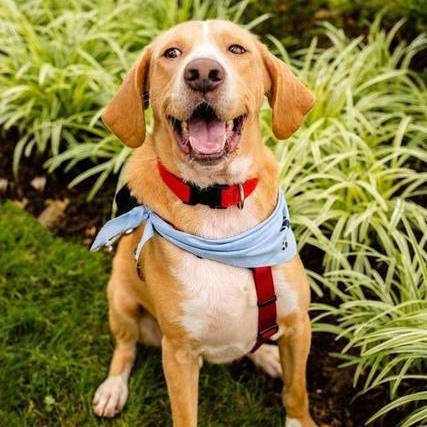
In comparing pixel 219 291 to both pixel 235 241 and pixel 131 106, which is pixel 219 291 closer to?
pixel 235 241

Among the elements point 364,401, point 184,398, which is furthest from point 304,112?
point 364,401

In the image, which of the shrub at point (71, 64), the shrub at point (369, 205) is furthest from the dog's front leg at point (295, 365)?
the shrub at point (71, 64)

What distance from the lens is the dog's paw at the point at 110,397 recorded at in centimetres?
363

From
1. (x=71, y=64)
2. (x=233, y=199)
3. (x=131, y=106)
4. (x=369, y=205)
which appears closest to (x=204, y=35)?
(x=131, y=106)

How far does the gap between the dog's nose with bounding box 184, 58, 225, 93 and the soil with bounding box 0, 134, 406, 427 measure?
1.61m

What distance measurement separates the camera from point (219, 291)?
2.85 metres

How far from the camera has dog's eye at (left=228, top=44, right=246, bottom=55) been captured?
2.77m

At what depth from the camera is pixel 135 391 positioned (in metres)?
3.76

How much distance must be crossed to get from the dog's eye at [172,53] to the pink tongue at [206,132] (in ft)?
0.89

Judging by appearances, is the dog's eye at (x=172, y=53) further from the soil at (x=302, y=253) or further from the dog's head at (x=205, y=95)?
the soil at (x=302, y=253)

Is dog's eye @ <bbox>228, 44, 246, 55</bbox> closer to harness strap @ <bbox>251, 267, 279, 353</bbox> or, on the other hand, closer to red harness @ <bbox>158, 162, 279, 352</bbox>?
red harness @ <bbox>158, 162, 279, 352</bbox>

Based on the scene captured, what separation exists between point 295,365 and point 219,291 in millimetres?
624

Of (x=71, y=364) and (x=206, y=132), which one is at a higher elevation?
(x=206, y=132)

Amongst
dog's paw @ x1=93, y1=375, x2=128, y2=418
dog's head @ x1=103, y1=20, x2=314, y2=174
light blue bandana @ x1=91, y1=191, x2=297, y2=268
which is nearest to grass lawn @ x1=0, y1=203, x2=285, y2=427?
dog's paw @ x1=93, y1=375, x2=128, y2=418
